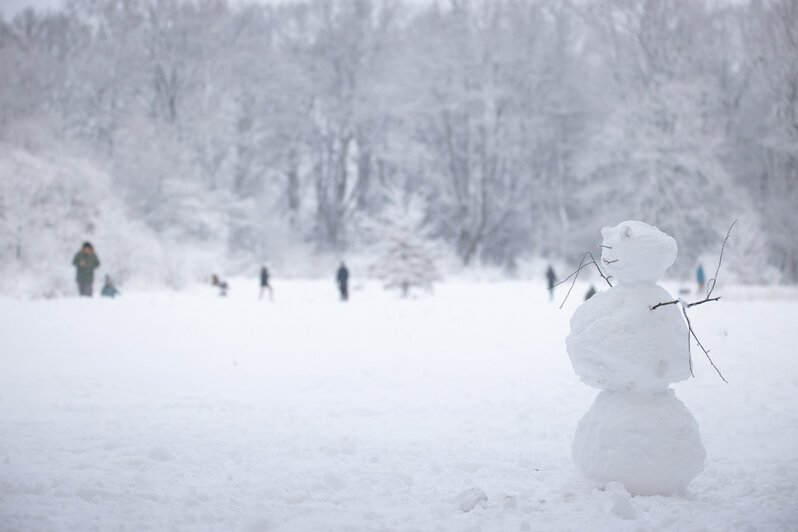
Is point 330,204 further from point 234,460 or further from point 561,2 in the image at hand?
point 234,460

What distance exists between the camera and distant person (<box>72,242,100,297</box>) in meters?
15.2

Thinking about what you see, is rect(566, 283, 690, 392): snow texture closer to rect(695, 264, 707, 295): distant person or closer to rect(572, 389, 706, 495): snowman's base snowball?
rect(572, 389, 706, 495): snowman's base snowball

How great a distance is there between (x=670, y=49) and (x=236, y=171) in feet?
67.6

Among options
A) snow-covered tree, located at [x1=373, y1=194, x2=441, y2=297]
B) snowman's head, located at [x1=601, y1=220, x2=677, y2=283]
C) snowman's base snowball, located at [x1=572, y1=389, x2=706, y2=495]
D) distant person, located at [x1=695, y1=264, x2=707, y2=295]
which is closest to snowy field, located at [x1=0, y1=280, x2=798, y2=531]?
snowman's base snowball, located at [x1=572, y1=389, x2=706, y2=495]

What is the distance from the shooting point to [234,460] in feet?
16.8

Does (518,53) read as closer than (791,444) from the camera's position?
No

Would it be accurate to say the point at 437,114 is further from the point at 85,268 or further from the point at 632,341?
the point at 632,341

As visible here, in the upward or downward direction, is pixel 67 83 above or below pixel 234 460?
above

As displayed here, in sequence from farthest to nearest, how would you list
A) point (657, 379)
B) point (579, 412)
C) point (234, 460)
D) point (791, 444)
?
point (579, 412) → point (791, 444) → point (234, 460) → point (657, 379)

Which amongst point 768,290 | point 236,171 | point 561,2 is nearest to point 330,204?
point 236,171

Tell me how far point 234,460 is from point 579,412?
392 cm

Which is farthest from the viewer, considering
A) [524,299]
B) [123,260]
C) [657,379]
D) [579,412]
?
[123,260]

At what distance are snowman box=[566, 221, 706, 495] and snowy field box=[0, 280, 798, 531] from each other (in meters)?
0.19

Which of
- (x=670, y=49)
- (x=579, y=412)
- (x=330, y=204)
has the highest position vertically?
(x=670, y=49)
